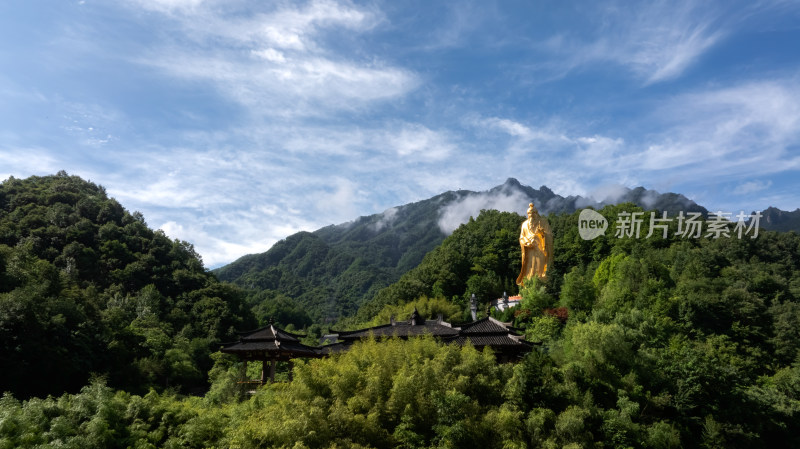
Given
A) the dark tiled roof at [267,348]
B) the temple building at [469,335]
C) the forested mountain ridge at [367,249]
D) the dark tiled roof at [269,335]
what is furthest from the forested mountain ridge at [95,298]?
the forested mountain ridge at [367,249]

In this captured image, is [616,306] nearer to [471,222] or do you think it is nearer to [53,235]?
[471,222]

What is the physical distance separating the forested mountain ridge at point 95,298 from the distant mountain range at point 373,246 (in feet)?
86.2

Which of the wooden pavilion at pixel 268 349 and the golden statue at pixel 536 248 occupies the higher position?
the golden statue at pixel 536 248

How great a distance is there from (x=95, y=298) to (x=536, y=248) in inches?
890

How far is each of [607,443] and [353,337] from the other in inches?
338

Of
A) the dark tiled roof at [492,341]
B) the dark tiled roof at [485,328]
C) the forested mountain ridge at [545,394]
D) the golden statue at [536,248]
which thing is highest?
the golden statue at [536,248]

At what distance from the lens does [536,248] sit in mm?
29672

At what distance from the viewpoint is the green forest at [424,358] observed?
434 inches

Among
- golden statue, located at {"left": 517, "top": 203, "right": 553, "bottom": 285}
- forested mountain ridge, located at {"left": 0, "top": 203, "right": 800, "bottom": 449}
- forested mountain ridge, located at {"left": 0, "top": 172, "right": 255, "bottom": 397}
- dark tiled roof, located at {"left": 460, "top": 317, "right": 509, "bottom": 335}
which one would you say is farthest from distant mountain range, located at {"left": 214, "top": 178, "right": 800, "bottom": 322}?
dark tiled roof, located at {"left": 460, "top": 317, "right": 509, "bottom": 335}

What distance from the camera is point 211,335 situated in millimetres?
31703

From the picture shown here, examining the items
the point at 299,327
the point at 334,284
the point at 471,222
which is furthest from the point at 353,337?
the point at 334,284

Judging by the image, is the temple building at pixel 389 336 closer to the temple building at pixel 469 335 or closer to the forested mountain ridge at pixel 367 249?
the temple building at pixel 469 335

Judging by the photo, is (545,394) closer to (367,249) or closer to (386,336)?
(386,336)

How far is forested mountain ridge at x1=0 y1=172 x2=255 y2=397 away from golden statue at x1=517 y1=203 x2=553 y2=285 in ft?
57.3
